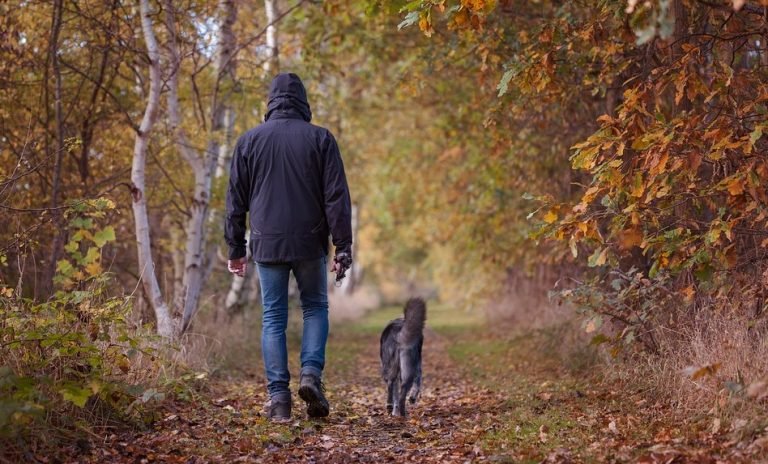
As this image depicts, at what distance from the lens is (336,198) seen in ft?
20.2

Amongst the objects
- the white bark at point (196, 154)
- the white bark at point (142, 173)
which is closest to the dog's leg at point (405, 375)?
the white bark at point (142, 173)

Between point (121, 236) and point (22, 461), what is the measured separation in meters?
6.18

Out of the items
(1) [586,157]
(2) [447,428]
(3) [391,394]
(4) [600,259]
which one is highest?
(1) [586,157]

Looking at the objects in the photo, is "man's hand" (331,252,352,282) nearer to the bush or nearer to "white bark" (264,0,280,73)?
the bush

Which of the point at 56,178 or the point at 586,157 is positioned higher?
the point at 56,178

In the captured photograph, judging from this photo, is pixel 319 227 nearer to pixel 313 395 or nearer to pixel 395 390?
pixel 313 395

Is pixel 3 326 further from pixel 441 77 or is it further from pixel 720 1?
pixel 441 77

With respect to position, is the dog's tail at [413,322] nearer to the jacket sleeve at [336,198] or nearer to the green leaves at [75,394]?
the jacket sleeve at [336,198]

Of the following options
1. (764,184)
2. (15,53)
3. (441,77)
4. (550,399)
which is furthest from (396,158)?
(764,184)

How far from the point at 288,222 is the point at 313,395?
4.14 feet

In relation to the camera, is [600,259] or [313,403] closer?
[600,259]

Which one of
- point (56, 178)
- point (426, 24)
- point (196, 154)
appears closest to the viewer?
point (426, 24)

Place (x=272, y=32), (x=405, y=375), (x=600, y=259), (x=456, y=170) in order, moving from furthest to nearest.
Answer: (x=456, y=170)
(x=272, y=32)
(x=405, y=375)
(x=600, y=259)

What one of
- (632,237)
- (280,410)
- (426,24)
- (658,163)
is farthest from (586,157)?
(280,410)
